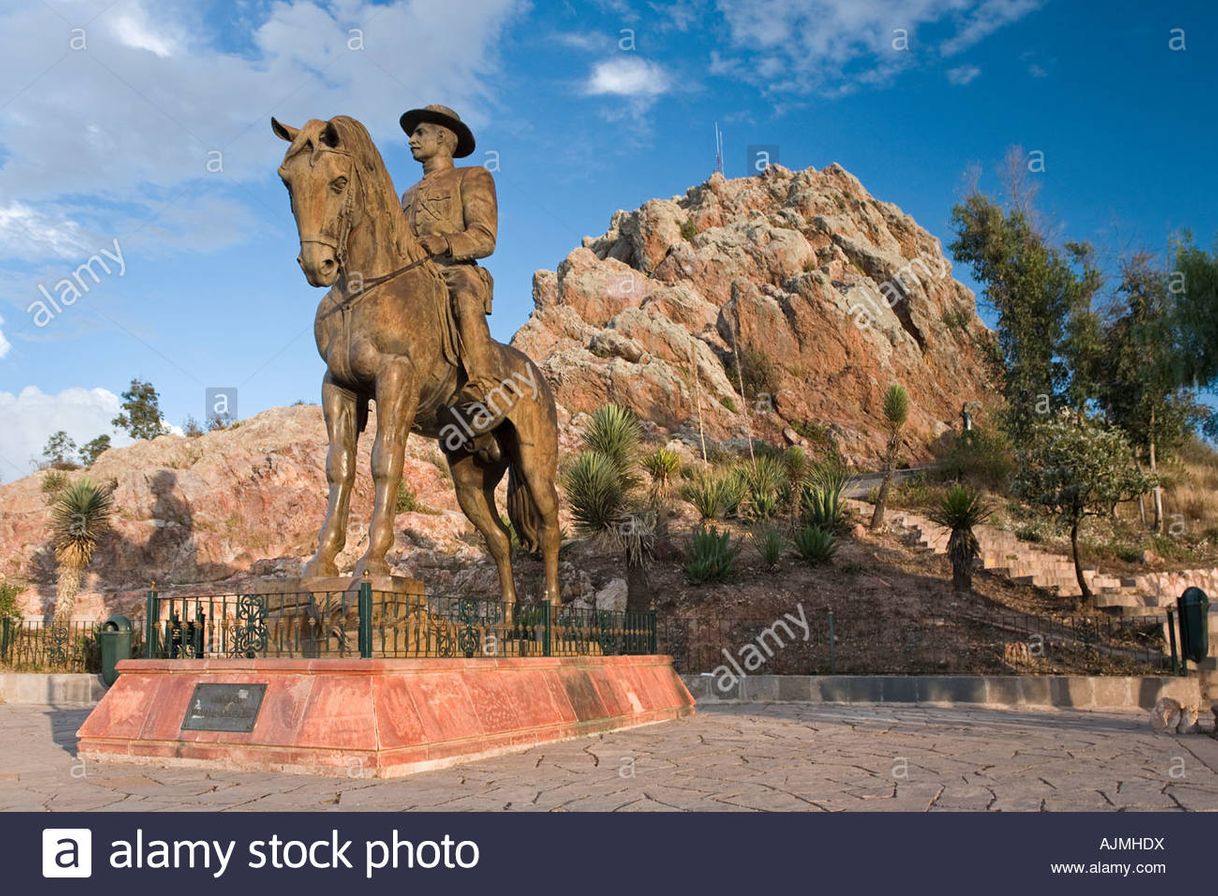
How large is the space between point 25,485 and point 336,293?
2193 centimetres

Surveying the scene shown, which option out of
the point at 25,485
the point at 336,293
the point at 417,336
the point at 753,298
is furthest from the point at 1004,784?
the point at 753,298

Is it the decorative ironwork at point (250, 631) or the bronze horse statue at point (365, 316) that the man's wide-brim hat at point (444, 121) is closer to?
the bronze horse statue at point (365, 316)

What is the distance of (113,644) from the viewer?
1452 centimetres

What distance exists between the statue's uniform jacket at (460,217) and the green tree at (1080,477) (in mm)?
12871

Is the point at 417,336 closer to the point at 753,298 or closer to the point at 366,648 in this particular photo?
the point at 366,648

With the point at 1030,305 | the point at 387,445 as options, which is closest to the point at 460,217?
the point at 387,445

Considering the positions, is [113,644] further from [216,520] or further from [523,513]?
[216,520]

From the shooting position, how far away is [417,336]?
25.3 ft

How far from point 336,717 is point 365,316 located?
3260 millimetres

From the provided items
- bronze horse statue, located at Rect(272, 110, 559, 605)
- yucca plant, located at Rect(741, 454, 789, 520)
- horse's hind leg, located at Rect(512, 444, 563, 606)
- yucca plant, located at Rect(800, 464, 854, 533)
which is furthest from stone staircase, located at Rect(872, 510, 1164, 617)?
bronze horse statue, located at Rect(272, 110, 559, 605)

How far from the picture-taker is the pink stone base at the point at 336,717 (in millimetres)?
5711

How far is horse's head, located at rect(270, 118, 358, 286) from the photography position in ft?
22.1

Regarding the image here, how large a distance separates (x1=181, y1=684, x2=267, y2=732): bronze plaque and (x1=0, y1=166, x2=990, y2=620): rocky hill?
40.7 feet

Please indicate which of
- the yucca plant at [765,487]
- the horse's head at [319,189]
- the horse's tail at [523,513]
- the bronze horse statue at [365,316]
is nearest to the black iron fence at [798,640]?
the horse's tail at [523,513]
